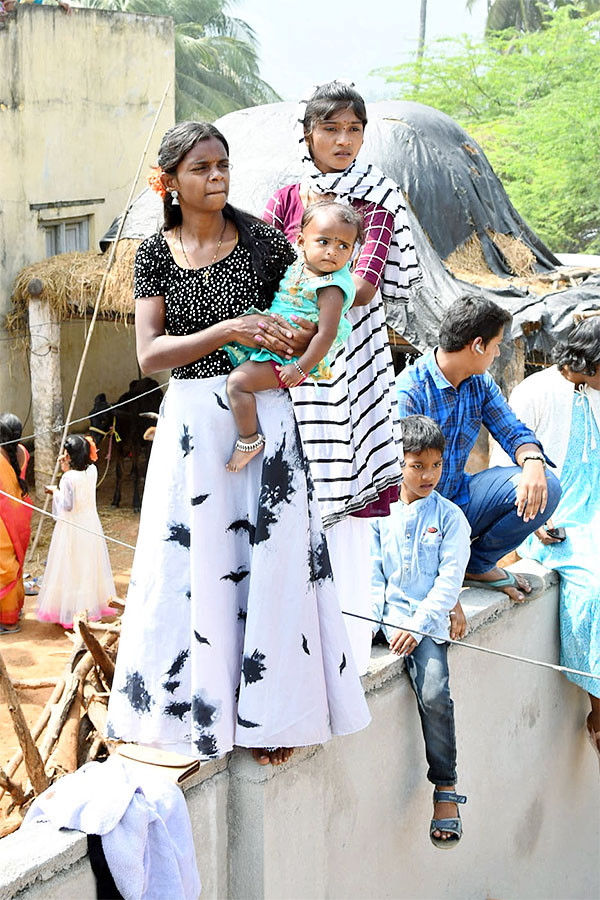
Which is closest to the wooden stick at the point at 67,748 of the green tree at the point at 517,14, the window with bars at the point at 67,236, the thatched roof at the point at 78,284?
the thatched roof at the point at 78,284

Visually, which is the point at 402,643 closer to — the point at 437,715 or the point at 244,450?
the point at 437,715

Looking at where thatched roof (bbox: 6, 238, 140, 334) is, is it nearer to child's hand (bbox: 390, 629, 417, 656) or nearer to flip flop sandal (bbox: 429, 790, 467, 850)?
child's hand (bbox: 390, 629, 417, 656)

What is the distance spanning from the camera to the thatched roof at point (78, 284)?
34.1 ft

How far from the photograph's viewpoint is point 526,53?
2575 centimetres

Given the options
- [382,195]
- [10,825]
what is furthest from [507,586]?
[10,825]

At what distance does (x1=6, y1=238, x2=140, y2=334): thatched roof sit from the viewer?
1040 centimetres

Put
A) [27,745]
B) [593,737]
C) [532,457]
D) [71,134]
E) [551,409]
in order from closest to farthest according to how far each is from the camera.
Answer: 1. [27,745]
2. [532,457]
3. [551,409]
4. [593,737]
5. [71,134]

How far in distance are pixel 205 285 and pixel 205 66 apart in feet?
104

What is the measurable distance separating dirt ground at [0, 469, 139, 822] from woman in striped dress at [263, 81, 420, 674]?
82.9 inches

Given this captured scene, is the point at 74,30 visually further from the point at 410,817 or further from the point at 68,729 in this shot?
the point at 410,817

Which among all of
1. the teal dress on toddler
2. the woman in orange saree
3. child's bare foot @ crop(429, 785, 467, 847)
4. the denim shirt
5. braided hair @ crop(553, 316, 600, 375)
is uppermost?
the teal dress on toddler

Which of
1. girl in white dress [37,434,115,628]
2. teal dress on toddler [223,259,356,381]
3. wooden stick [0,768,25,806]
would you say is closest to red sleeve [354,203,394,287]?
teal dress on toddler [223,259,356,381]

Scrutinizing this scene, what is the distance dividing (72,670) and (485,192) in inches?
364

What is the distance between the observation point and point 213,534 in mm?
2500
